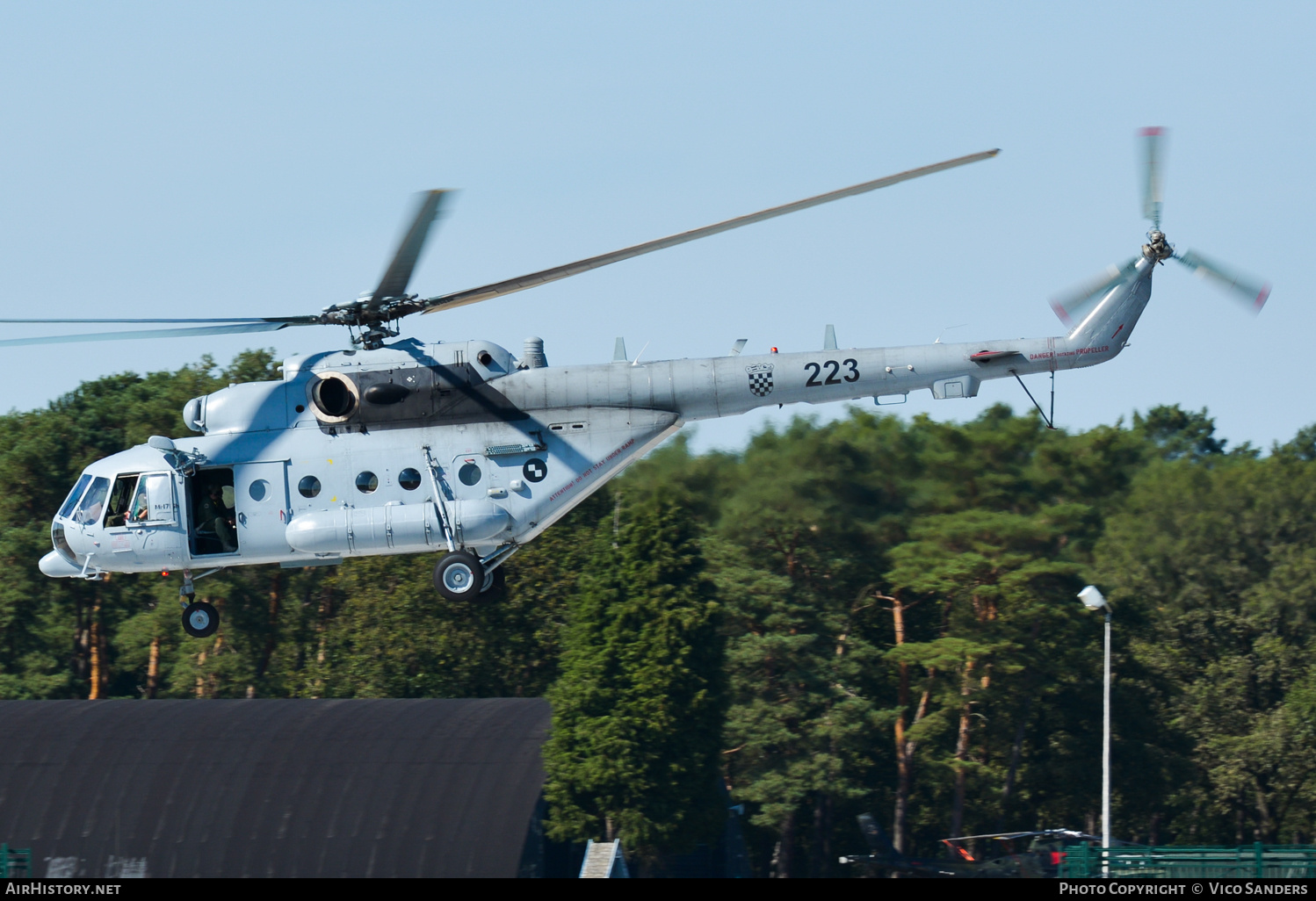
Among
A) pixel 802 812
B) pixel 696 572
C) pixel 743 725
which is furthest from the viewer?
pixel 802 812

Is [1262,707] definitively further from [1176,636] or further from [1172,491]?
[1172,491]

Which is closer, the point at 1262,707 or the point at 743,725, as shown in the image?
the point at 743,725

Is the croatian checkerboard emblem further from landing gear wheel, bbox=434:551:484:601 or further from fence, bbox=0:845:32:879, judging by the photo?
fence, bbox=0:845:32:879

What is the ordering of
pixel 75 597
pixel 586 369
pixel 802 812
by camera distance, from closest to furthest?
pixel 586 369
pixel 802 812
pixel 75 597

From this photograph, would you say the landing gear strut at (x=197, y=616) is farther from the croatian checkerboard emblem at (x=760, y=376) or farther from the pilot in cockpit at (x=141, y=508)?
the croatian checkerboard emblem at (x=760, y=376)

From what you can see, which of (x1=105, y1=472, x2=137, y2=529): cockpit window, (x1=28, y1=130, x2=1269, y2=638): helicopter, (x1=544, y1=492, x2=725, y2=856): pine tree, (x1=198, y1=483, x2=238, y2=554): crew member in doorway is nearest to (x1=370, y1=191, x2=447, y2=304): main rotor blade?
(x1=28, y1=130, x2=1269, y2=638): helicopter

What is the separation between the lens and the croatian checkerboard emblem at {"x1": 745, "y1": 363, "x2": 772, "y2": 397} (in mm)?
25391

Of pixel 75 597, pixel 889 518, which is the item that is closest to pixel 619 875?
pixel 889 518

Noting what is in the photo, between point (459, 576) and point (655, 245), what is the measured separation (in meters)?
6.21

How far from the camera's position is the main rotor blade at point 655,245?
21.7m

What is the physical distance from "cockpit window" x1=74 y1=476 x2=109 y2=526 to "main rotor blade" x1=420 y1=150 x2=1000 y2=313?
6148 millimetres

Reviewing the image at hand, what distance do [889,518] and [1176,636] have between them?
580 inches
